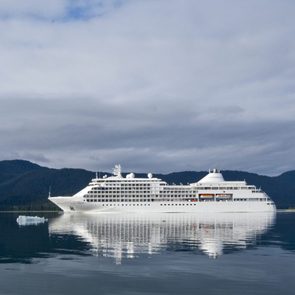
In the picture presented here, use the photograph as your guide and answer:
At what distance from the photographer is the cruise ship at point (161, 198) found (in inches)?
6604

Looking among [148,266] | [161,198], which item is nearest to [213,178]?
[161,198]

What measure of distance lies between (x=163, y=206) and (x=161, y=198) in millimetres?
3785

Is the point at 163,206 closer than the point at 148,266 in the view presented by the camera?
No

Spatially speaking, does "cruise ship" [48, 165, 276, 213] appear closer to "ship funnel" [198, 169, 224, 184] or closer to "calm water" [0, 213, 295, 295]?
"ship funnel" [198, 169, 224, 184]

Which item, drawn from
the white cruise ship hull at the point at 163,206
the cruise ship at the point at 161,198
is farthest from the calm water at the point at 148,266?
the cruise ship at the point at 161,198

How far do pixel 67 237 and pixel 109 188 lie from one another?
324 ft

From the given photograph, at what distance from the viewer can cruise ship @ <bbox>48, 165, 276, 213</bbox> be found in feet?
550

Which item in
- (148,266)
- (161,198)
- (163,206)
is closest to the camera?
(148,266)

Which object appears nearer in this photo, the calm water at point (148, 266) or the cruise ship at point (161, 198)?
the calm water at point (148, 266)

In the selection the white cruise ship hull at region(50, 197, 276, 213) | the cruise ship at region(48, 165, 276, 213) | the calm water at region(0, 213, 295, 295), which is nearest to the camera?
the calm water at region(0, 213, 295, 295)

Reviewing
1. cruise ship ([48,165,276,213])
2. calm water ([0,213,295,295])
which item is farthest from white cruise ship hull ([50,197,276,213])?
calm water ([0,213,295,295])

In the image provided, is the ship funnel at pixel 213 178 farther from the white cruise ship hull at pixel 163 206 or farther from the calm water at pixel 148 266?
the calm water at pixel 148 266

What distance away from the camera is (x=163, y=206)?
169875mm

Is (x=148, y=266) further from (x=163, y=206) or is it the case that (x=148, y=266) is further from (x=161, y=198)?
(x=161, y=198)
